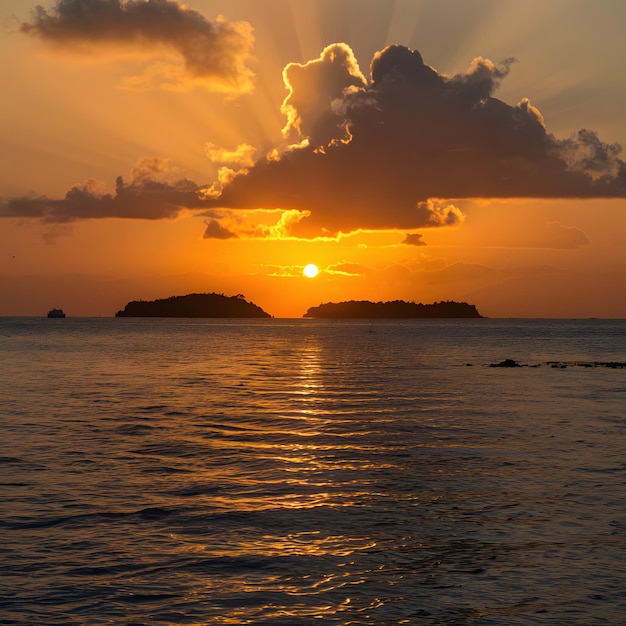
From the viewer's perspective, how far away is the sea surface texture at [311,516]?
13680 millimetres

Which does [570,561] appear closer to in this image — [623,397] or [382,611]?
[382,611]

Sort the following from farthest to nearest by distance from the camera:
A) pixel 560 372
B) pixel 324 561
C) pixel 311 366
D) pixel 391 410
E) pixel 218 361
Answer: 1. pixel 218 361
2. pixel 311 366
3. pixel 560 372
4. pixel 391 410
5. pixel 324 561

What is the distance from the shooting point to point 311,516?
19.8 m

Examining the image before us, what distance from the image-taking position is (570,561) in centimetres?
1608

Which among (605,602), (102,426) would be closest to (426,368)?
(102,426)

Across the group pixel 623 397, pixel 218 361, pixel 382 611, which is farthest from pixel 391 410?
pixel 218 361

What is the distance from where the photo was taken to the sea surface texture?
13.7 meters

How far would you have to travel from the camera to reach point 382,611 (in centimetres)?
1330

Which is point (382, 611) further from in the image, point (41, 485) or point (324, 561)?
point (41, 485)

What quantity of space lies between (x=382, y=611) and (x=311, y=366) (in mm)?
77289

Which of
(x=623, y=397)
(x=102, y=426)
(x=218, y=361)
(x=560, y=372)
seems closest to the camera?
(x=102, y=426)

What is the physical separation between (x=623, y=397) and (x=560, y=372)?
28304mm

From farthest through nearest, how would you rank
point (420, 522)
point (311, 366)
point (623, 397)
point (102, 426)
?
1. point (311, 366)
2. point (623, 397)
3. point (102, 426)
4. point (420, 522)

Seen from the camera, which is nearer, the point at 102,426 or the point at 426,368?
the point at 102,426
